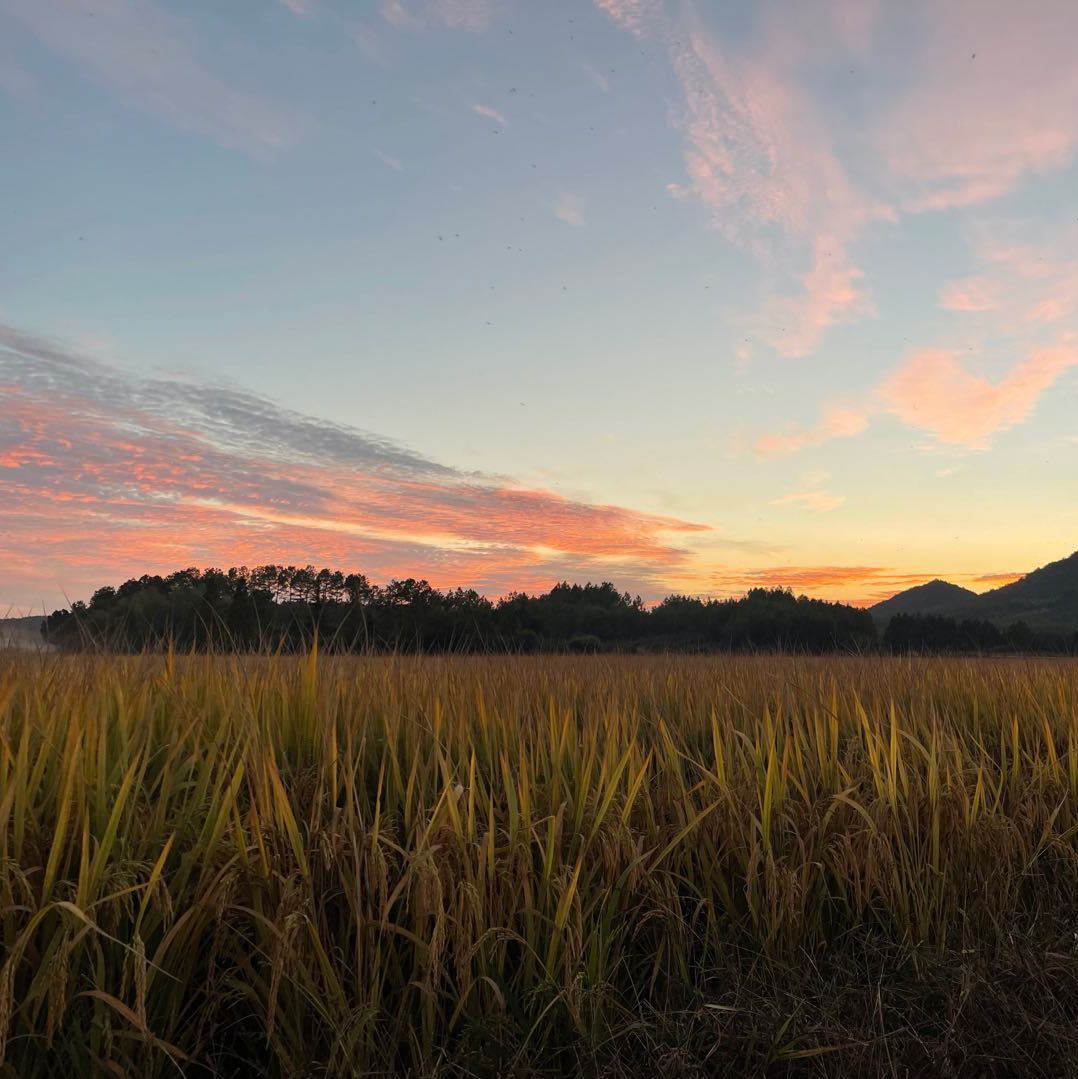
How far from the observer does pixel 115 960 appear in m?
2.34

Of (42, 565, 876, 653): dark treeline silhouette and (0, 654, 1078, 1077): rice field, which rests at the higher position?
(42, 565, 876, 653): dark treeline silhouette

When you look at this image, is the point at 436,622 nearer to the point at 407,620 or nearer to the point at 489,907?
the point at 407,620

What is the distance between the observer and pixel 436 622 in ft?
45.0

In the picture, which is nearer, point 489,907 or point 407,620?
point 489,907

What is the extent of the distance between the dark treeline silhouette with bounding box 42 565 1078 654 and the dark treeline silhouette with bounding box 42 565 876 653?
3 cm

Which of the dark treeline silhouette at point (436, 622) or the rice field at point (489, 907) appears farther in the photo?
the dark treeline silhouette at point (436, 622)

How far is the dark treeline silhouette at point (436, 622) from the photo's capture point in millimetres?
5551

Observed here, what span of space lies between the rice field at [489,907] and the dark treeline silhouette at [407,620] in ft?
4.17

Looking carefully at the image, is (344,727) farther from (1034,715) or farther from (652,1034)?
(1034,715)

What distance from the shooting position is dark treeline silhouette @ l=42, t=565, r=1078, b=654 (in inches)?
219

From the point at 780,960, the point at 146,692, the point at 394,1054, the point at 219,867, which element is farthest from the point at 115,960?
the point at 780,960

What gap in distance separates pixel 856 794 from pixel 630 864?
170 centimetres

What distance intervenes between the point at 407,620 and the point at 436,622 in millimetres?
3555

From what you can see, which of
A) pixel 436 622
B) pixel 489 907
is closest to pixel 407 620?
pixel 436 622
